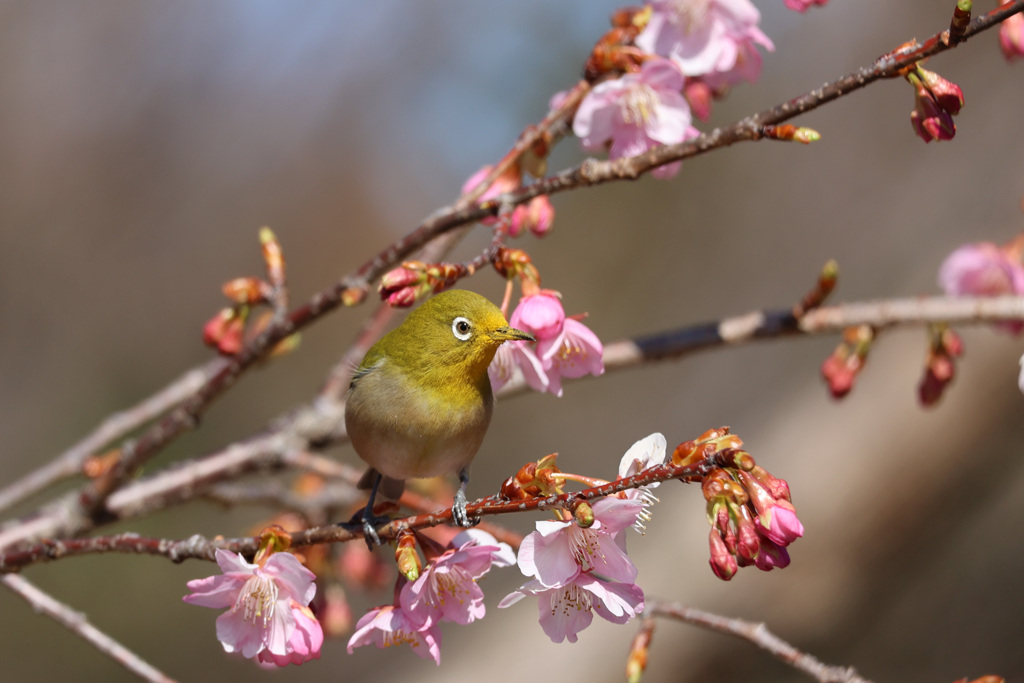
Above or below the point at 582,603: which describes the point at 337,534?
above

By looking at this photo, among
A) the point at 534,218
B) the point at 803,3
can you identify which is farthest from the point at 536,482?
the point at 803,3

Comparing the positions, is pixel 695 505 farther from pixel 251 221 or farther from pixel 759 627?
pixel 251 221

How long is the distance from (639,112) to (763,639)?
1.09m

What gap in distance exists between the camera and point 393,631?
1.29m

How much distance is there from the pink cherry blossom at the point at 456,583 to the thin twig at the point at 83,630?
0.64 m

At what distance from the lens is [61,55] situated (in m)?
6.57

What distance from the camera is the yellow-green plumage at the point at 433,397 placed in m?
1.72

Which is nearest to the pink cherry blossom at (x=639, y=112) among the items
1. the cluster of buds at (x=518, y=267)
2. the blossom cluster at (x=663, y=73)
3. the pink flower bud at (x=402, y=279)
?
the blossom cluster at (x=663, y=73)

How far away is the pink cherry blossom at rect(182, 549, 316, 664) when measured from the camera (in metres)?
1.22

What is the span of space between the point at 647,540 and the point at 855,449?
30.6 inches

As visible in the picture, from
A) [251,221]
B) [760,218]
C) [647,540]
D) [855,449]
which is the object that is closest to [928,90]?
[855,449]

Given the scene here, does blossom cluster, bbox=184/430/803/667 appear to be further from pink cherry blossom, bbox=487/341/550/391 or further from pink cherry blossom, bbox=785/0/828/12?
pink cherry blossom, bbox=785/0/828/12

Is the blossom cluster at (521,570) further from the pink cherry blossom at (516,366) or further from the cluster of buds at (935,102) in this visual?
the cluster of buds at (935,102)

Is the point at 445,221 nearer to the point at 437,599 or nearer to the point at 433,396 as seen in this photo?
the point at 433,396
